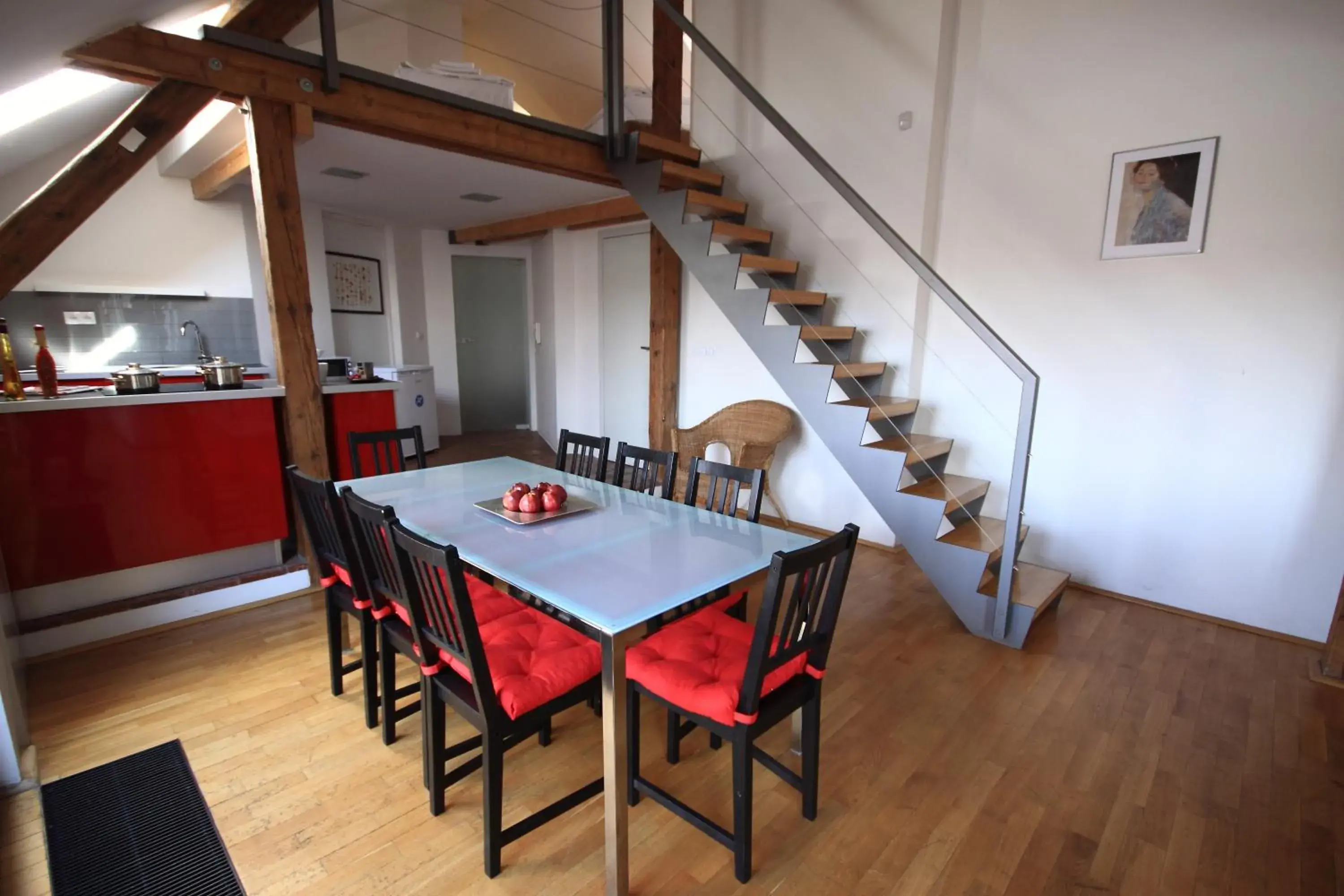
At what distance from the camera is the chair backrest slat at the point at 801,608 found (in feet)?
4.44

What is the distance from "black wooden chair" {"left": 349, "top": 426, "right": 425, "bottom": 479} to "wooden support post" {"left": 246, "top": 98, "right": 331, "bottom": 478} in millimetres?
277

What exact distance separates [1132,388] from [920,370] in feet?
3.50

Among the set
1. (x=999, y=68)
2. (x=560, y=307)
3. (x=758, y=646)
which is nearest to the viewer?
(x=758, y=646)

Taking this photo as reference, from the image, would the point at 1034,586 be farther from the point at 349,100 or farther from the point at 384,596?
the point at 349,100

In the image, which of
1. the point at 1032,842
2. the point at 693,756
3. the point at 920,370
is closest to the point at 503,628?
the point at 693,756

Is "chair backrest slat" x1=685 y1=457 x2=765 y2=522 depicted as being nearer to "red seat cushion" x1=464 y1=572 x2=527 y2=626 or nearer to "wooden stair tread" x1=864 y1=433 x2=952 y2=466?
"red seat cushion" x1=464 y1=572 x2=527 y2=626

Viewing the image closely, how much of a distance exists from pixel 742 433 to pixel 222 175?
13.0ft

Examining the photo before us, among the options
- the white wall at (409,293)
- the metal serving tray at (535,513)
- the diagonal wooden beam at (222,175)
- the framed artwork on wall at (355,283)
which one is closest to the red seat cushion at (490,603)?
the metal serving tray at (535,513)

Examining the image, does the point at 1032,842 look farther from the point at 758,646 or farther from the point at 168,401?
the point at 168,401

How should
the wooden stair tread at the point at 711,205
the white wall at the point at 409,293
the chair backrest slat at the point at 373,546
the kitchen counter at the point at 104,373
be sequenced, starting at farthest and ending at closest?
the white wall at the point at 409,293
the kitchen counter at the point at 104,373
the wooden stair tread at the point at 711,205
the chair backrest slat at the point at 373,546

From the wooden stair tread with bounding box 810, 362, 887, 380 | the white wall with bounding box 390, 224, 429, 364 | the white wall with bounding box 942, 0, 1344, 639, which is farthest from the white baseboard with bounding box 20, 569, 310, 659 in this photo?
the white wall with bounding box 942, 0, 1344, 639

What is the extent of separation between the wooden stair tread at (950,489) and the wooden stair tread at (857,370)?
71cm

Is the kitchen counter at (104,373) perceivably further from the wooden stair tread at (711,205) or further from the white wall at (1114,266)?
the white wall at (1114,266)

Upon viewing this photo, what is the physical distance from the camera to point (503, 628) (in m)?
1.84
